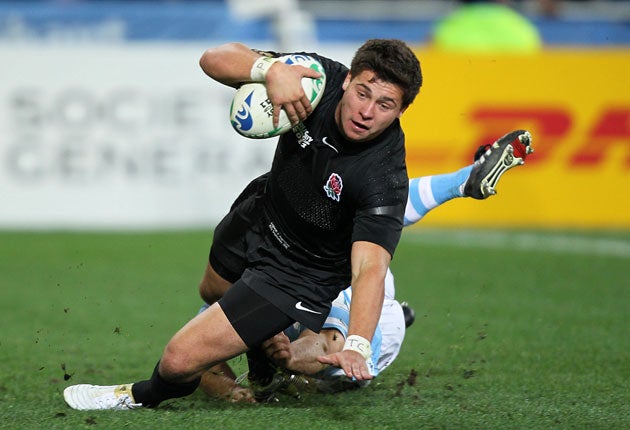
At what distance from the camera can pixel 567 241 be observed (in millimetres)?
11438

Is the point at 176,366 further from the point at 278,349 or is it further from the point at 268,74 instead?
the point at 268,74

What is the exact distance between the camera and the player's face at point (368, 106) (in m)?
4.70

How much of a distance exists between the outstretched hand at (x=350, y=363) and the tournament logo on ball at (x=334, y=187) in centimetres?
89

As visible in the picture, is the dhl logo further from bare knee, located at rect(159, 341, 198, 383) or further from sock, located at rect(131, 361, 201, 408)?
bare knee, located at rect(159, 341, 198, 383)

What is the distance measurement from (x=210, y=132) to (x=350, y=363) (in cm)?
791

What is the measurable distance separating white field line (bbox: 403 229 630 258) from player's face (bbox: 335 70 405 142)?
634 cm

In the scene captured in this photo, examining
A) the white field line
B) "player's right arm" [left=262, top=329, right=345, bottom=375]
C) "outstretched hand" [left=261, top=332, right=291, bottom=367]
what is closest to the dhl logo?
the white field line

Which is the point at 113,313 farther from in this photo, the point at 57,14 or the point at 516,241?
the point at 57,14

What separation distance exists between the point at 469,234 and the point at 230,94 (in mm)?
3015

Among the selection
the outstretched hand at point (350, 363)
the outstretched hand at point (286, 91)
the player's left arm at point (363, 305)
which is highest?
the outstretched hand at point (286, 91)

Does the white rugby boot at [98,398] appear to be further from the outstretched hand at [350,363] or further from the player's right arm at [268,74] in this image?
the player's right arm at [268,74]

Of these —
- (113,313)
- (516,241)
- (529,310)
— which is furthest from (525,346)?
(516,241)

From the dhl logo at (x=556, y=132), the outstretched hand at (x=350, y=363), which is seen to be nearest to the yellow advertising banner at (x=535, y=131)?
the dhl logo at (x=556, y=132)

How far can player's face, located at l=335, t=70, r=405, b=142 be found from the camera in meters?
4.70
